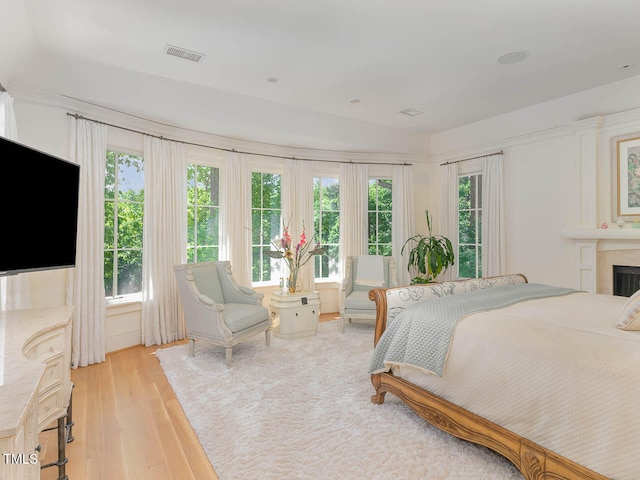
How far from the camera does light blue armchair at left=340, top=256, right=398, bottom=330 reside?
4.43m

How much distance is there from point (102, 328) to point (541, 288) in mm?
→ 4214

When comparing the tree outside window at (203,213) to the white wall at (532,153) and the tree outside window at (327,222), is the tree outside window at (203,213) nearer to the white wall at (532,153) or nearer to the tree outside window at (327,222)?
the white wall at (532,153)

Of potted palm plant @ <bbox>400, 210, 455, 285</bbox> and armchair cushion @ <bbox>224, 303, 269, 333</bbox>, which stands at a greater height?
potted palm plant @ <bbox>400, 210, 455, 285</bbox>

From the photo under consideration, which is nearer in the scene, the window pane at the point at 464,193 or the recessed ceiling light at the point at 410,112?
the recessed ceiling light at the point at 410,112

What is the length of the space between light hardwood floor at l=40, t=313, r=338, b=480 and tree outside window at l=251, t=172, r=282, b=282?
216 cm

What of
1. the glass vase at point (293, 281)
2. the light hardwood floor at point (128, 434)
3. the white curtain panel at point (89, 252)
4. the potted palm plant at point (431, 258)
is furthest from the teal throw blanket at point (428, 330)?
the white curtain panel at point (89, 252)

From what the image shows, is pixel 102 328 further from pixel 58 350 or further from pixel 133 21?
pixel 133 21

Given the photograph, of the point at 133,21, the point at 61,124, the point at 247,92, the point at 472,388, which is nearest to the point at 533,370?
the point at 472,388

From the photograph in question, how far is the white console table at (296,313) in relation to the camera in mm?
4215

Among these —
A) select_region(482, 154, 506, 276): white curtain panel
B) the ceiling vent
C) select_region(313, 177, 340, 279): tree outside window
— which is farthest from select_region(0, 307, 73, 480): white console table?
select_region(482, 154, 506, 276): white curtain panel

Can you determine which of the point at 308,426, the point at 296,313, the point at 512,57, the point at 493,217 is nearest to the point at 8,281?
the point at 308,426

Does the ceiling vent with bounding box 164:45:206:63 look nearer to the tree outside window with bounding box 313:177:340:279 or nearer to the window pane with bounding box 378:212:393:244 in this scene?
the tree outside window with bounding box 313:177:340:279

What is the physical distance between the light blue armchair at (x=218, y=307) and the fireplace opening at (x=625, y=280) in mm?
3923

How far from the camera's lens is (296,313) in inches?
168
